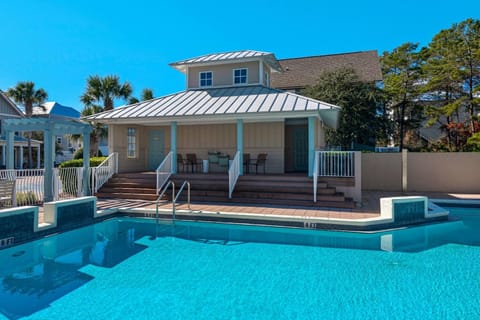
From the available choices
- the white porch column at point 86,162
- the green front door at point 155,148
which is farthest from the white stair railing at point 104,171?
the green front door at point 155,148

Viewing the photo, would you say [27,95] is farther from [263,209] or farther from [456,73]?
[456,73]

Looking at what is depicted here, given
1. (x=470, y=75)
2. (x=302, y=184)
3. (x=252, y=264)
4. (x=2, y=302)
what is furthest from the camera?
(x=470, y=75)

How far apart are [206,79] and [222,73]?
0.93m

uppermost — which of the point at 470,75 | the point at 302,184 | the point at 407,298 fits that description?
the point at 470,75

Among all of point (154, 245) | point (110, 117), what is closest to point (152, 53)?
point (110, 117)

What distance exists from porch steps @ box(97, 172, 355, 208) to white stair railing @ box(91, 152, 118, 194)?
0.22 metres

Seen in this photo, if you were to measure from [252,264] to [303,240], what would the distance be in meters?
2.09

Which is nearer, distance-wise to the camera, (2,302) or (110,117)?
(2,302)

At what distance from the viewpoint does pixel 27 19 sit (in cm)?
1534

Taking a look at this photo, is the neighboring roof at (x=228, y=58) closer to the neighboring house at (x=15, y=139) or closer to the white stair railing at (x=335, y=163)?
the white stair railing at (x=335, y=163)

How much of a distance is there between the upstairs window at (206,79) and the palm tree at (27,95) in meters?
23.2

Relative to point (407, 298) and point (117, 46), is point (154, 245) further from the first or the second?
point (117, 46)

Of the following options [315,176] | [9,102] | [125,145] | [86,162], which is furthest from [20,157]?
[315,176]

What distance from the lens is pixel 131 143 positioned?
14.8 metres
